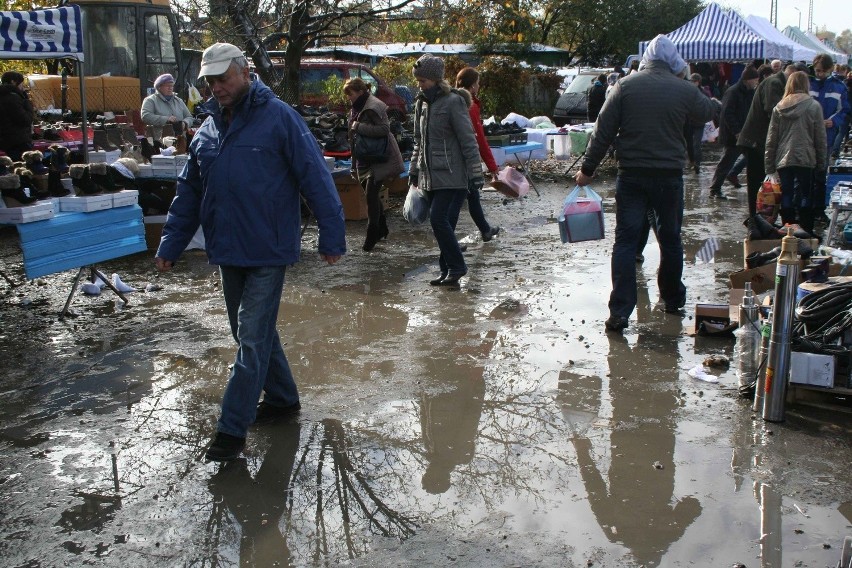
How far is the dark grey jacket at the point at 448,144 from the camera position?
7.69m

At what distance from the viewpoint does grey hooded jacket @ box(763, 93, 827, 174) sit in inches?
355

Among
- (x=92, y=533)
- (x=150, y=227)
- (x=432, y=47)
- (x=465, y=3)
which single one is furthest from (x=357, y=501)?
(x=432, y=47)

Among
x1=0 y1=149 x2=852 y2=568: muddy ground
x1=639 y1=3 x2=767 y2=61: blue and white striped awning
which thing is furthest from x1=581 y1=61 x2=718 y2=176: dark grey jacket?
x1=639 y1=3 x2=767 y2=61: blue and white striped awning

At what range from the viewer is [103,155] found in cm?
1001

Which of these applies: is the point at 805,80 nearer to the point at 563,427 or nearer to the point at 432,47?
the point at 563,427

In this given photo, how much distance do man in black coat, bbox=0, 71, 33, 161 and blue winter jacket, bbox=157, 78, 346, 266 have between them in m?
6.60

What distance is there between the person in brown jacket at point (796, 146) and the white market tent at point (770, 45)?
12.1 m

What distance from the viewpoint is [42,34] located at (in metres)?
8.59

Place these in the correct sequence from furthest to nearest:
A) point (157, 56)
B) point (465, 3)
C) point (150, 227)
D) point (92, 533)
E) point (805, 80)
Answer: point (157, 56) → point (465, 3) → point (150, 227) → point (805, 80) → point (92, 533)

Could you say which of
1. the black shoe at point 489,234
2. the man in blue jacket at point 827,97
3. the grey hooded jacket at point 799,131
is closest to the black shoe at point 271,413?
the black shoe at point 489,234

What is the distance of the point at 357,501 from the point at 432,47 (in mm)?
30654

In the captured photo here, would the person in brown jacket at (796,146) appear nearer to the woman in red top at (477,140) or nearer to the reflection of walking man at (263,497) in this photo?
the woman in red top at (477,140)

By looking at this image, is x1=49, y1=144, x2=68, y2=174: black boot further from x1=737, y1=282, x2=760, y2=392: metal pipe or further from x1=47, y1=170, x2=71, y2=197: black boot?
x1=737, y1=282, x2=760, y2=392: metal pipe

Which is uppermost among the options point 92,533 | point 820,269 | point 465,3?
point 465,3
